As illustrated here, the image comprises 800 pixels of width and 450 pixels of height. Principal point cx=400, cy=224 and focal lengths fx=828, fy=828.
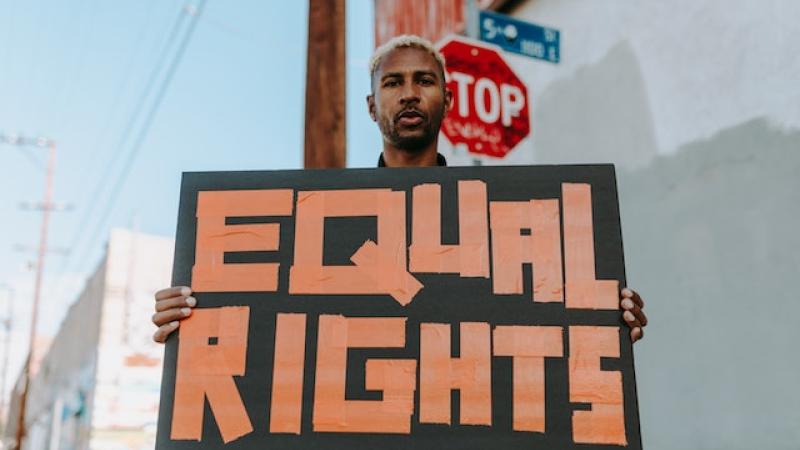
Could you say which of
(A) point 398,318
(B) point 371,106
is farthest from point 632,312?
(B) point 371,106

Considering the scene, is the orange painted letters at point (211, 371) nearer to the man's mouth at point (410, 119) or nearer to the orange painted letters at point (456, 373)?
the orange painted letters at point (456, 373)

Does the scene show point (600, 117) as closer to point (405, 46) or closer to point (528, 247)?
point (405, 46)

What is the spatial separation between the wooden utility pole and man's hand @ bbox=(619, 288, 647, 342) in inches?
131

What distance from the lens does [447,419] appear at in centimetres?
177

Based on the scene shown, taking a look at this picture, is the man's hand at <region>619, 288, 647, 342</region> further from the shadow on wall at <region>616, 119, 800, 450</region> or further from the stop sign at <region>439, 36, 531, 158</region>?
the shadow on wall at <region>616, 119, 800, 450</region>

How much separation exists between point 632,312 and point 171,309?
1.04 metres

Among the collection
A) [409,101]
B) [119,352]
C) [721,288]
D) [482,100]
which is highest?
[482,100]

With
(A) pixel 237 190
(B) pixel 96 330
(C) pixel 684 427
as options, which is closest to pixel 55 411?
(B) pixel 96 330

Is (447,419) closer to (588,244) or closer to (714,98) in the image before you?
(588,244)

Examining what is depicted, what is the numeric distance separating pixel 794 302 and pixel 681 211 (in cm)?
108

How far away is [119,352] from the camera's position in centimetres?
2017

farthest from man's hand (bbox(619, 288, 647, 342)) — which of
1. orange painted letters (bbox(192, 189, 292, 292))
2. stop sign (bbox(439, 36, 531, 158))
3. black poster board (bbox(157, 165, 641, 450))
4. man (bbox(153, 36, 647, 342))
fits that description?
stop sign (bbox(439, 36, 531, 158))

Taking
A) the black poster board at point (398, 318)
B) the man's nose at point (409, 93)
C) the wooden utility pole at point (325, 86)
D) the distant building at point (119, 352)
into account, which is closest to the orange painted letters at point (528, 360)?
the black poster board at point (398, 318)

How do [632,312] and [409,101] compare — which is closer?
[632,312]
